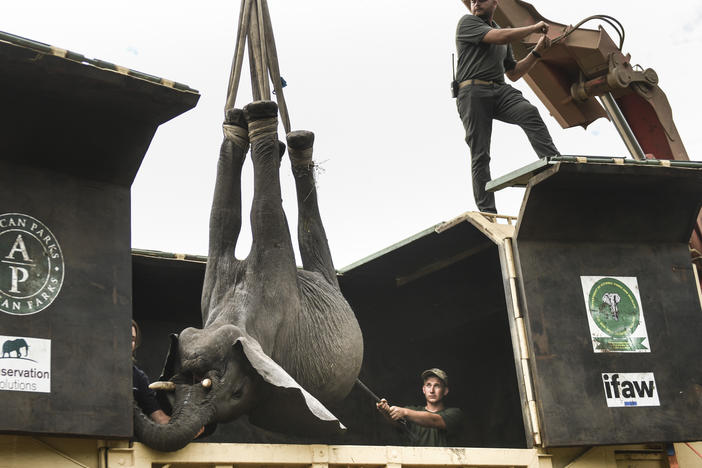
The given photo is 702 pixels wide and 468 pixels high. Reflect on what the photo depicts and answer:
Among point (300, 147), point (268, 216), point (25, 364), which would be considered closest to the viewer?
point (25, 364)

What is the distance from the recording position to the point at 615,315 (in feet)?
26.9

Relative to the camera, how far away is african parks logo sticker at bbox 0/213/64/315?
5883 mm

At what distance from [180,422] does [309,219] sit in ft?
8.76

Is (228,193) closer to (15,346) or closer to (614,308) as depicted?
(15,346)

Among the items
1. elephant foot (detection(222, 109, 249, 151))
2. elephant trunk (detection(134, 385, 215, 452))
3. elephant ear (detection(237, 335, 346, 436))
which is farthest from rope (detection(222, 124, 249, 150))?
elephant trunk (detection(134, 385, 215, 452))

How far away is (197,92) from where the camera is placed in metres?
6.53

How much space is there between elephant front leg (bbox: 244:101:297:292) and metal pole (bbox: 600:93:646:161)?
4.89 m

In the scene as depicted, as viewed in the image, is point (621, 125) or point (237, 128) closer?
point (237, 128)

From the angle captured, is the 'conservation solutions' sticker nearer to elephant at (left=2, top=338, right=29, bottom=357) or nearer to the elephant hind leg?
elephant at (left=2, top=338, right=29, bottom=357)

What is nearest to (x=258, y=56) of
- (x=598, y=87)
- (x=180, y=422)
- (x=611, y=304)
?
(x=180, y=422)

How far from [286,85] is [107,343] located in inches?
122

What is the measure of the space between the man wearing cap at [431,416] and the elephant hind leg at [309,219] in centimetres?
126

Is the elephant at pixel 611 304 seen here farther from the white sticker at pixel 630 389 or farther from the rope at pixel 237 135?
the rope at pixel 237 135

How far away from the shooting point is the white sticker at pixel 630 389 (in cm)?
791
